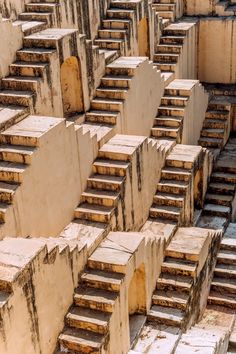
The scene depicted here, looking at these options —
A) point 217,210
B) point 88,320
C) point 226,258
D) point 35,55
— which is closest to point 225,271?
point 226,258

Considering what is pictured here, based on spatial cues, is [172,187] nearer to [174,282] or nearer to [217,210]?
[174,282]

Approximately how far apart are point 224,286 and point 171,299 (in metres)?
2.28

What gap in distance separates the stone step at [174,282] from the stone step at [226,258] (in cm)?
225

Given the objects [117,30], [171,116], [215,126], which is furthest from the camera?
[215,126]

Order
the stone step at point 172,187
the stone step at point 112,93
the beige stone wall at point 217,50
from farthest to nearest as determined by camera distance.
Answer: the beige stone wall at point 217,50
the stone step at point 172,187
the stone step at point 112,93

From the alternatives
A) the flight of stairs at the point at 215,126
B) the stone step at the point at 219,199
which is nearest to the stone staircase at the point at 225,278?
the stone step at the point at 219,199

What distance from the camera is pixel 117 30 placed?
12.5 m

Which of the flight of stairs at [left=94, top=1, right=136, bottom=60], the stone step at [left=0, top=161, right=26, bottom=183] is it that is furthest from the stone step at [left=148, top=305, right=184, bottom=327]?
the flight of stairs at [left=94, top=1, right=136, bottom=60]

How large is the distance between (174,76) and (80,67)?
449cm

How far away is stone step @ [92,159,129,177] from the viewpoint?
9.75 meters

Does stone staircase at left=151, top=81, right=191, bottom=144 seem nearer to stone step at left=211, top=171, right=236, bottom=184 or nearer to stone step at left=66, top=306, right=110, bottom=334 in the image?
stone step at left=211, top=171, right=236, bottom=184

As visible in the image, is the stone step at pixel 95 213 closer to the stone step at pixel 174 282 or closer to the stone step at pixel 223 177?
the stone step at pixel 174 282

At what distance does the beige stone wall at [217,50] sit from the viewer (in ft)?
52.0

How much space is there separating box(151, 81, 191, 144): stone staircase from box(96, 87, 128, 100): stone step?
187cm
